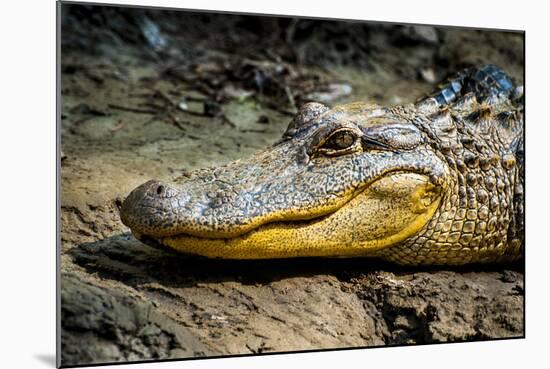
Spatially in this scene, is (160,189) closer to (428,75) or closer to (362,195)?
(362,195)

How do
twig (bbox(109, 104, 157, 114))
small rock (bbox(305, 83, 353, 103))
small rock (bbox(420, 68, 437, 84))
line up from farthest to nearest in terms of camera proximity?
small rock (bbox(420, 68, 437, 84))
small rock (bbox(305, 83, 353, 103))
twig (bbox(109, 104, 157, 114))

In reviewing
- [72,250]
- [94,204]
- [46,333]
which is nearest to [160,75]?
[94,204]

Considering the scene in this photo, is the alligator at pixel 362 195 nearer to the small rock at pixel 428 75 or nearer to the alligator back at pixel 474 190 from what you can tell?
the alligator back at pixel 474 190

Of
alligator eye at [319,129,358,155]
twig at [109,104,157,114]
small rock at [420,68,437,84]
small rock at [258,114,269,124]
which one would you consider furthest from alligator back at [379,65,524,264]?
small rock at [420,68,437,84]

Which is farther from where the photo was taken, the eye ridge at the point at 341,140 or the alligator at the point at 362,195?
the eye ridge at the point at 341,140

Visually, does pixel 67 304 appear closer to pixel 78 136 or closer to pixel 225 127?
pixel 78 136

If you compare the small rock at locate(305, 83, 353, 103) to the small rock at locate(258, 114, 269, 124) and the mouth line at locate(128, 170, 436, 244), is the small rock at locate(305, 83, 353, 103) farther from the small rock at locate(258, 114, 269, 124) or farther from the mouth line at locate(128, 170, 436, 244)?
the mouth line at locate(128, 170, 436, 244)

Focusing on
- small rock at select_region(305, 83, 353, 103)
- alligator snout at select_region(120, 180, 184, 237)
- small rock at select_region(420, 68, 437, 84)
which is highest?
small rock at select_region(420, 68, 437, 84)

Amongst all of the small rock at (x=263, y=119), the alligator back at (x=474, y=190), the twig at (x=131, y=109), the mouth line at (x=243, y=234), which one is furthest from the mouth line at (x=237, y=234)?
the twig at (x=131, y=109)
